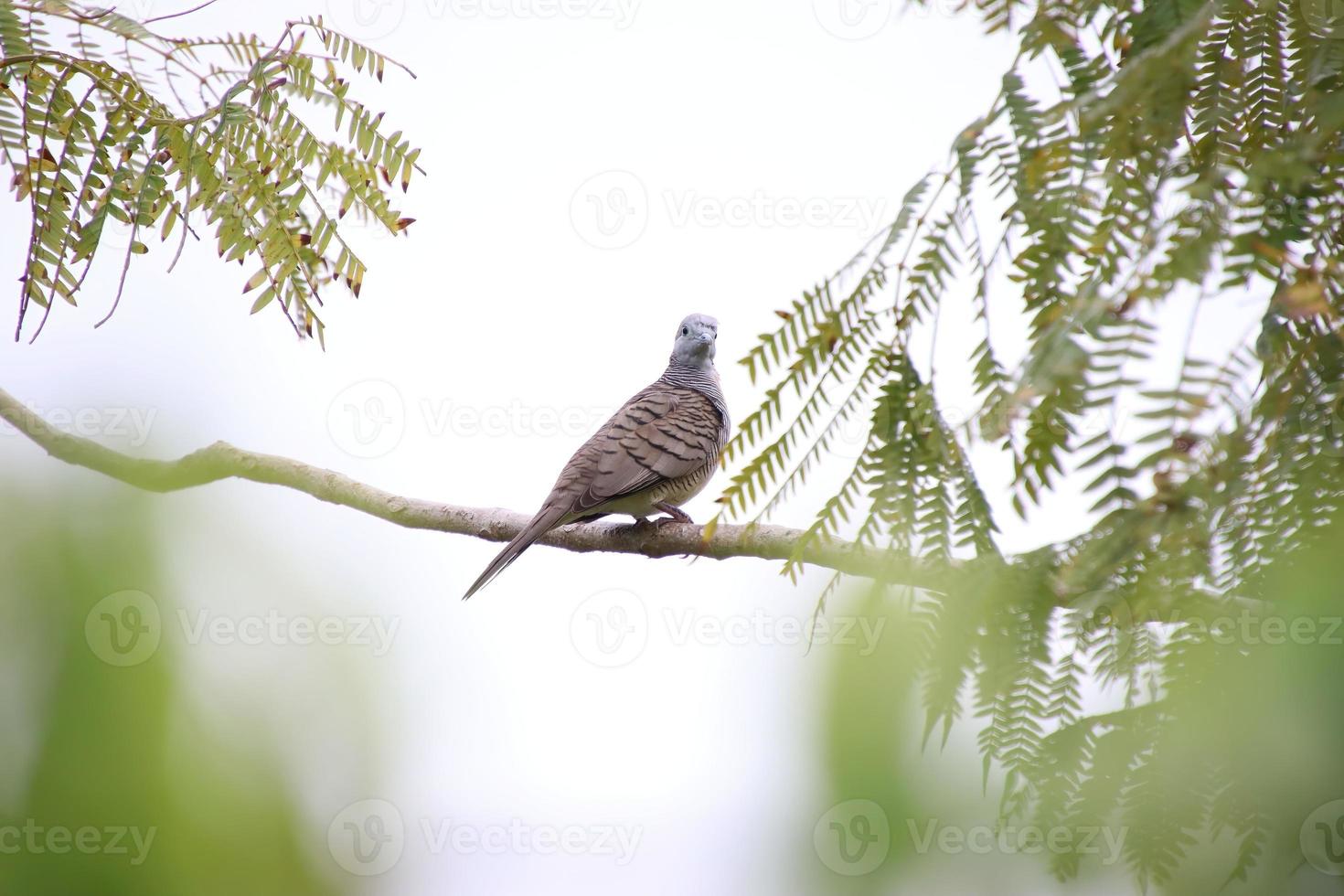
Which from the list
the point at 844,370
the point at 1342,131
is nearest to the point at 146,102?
the point at 844,370

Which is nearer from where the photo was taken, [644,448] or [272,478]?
[272,478]

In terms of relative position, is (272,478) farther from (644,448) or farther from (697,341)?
(697,341)

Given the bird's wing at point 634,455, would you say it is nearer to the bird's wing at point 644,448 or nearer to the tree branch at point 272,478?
the bird's wing at point 644,448

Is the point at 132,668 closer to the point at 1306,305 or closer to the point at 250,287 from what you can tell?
the point at 250,287

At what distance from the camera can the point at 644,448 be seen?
5254 millimetres

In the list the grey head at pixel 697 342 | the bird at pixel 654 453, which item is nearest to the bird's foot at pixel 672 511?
the bird at pixel 654 453

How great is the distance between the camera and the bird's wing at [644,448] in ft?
16.0

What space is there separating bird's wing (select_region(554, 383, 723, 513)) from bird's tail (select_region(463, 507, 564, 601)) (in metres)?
0.12

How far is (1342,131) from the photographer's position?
1699 mm

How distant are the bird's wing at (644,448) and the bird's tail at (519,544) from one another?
0.39ft

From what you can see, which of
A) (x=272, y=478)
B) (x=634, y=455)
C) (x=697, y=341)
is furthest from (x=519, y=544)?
(x=697, y=341)

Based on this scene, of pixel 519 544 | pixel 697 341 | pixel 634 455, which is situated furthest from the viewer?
pixel 697 341

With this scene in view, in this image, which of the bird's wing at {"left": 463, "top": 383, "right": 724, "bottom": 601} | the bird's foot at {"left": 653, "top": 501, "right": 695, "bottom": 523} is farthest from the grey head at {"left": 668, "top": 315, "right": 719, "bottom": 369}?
the bird's foot at {"left": 653, "top": 501, "right": 695, "bottom": 523}

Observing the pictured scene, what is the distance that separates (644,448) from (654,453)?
0.19 ft
